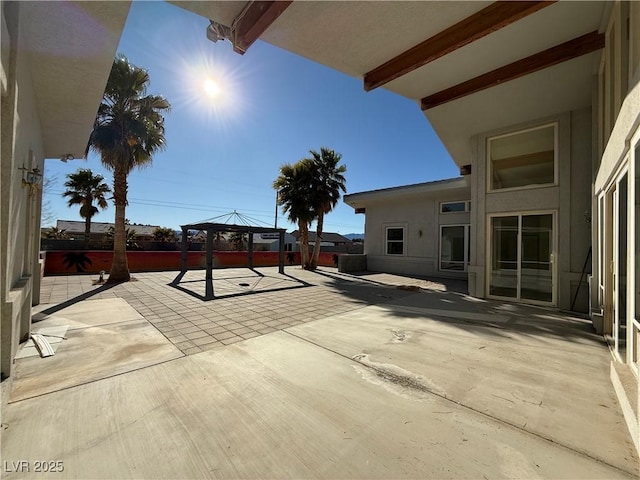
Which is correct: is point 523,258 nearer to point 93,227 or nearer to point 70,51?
point 70,51

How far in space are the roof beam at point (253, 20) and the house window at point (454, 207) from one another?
11783 millimetres

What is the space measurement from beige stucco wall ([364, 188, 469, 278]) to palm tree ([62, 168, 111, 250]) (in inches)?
768

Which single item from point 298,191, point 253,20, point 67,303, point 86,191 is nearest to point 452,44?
point 253,20

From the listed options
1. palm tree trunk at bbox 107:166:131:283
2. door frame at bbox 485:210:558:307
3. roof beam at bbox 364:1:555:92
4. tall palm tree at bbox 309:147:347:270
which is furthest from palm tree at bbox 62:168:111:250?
door frame at bbox 485:210:558:307

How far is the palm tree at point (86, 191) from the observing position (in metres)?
19.6

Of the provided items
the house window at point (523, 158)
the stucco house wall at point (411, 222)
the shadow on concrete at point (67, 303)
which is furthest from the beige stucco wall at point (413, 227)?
the shadow on concrete at point (67, 303)

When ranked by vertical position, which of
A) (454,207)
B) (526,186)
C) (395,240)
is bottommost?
(395,240)

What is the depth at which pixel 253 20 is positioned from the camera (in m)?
3.56

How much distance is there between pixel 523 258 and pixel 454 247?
18.8 ft

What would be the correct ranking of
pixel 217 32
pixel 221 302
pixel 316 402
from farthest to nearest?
pixel 221 302 < pixel 217 32 < pixel 316 402

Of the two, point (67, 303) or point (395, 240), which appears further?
point (395, 240)

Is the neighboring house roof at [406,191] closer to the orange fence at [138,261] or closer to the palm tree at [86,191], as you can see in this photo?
the orange fence at [138,261]

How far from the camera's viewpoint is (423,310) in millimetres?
6387

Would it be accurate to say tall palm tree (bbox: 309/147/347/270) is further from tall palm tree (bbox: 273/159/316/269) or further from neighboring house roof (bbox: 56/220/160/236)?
neighboring house roof (bbox: 56/220/160/236)
